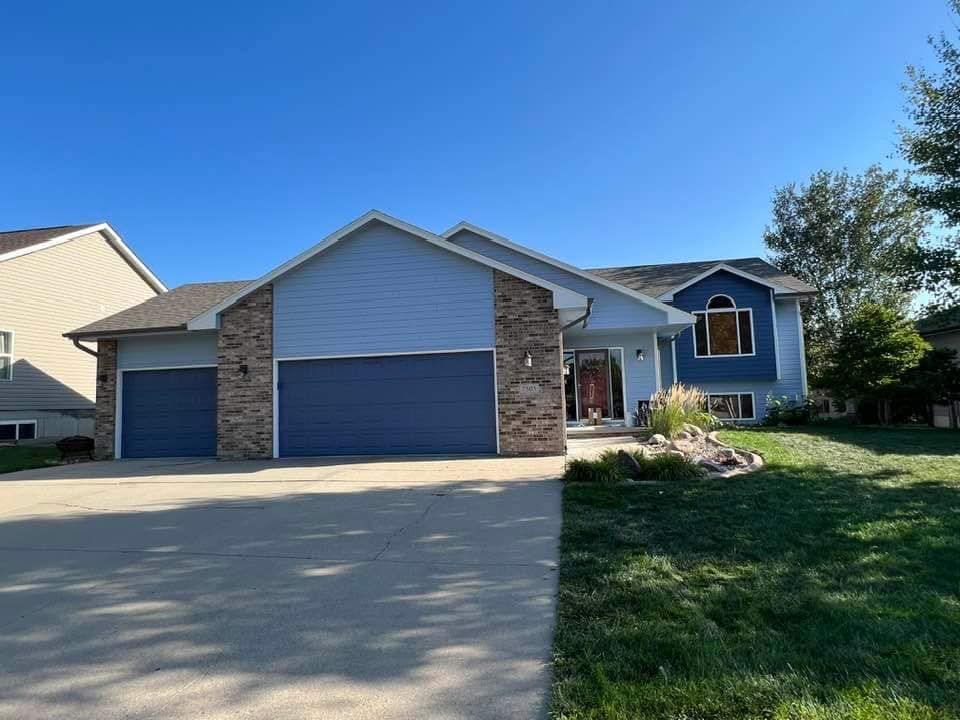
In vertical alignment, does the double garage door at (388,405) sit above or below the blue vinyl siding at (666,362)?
below

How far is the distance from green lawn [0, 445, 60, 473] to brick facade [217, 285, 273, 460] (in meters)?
3.92

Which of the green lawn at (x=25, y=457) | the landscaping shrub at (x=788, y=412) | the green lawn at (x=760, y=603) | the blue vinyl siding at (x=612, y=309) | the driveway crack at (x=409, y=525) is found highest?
the blue vinyl siding at (x=612, y=309)

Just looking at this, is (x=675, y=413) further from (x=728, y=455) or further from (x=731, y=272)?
(x=731, y=272)

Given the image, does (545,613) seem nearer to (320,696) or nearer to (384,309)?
(320,696)

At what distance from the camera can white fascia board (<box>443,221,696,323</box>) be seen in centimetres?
1477

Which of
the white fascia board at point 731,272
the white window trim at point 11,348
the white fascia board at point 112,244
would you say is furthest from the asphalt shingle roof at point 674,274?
the white window trim at point 11,348

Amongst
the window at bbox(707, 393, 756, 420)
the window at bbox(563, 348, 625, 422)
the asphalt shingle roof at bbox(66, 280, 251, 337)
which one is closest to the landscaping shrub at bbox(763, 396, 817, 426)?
the window at bbox(707, 393, 756, 420)

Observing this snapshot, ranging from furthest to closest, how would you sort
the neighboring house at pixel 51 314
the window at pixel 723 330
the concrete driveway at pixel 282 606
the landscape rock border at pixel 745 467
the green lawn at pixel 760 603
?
1. the window at pixel 723 330
2. the neighboring house at pixel 51 314
3. the landscape rock border at pixel 745 467
4. the concrete driveway at pixel 282 606
5. the green lawn at pixel 760 603

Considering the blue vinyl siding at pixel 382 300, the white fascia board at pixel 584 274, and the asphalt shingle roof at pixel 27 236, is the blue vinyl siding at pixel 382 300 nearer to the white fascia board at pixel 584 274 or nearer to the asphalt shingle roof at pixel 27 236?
the white fascia board at pixel 584 274

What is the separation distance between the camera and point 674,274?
793 inches

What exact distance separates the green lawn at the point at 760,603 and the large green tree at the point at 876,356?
11.2 meters

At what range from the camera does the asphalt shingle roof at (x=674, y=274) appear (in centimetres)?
1870

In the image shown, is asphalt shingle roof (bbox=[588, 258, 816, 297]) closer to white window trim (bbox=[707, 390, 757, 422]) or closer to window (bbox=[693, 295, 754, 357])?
window (bbox=[693, 295, 754, 357])

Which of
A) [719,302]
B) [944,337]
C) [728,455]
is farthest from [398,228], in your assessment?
[944,337]
